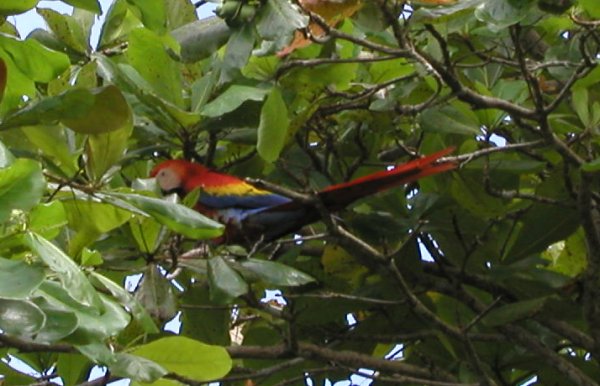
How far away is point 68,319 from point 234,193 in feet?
4.85

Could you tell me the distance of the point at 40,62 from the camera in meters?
2.06

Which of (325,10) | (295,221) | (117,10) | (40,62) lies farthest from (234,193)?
(40,62)

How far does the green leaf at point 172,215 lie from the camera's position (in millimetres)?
2146

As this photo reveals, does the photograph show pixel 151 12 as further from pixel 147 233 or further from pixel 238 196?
pixel 238 196

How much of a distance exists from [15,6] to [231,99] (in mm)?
773

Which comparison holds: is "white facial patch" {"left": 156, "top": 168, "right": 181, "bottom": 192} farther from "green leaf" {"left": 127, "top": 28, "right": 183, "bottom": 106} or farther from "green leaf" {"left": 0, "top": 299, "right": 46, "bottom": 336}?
"green leaf" {"left": 0, "top": 299, "right": 46, "bottom": 336}

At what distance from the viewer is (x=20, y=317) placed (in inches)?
71.7

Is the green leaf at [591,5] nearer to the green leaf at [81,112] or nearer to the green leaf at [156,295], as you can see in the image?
the green leaf at [81,112]

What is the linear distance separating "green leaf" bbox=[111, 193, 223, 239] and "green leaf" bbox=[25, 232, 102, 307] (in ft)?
0.79

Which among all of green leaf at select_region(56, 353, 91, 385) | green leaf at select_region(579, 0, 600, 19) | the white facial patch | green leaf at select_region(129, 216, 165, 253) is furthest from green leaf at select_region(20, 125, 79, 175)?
green leaf at select_region(579, 0, 600, 19)

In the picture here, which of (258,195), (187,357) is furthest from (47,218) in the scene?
(258,195)

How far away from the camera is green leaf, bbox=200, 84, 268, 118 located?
2691 mm

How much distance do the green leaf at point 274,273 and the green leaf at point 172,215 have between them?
467 millimetres

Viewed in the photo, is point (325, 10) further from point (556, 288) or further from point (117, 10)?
point (556, 288)
